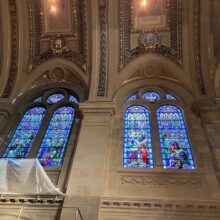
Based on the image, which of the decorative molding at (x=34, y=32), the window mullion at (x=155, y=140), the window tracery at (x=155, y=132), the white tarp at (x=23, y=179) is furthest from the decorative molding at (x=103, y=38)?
the white tarp at (x=23, y=179)

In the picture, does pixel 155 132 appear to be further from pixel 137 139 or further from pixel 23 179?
pixel 23 179

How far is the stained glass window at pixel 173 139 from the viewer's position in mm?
8039

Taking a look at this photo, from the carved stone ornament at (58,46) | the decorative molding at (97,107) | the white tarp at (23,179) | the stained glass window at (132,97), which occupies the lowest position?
the white tarp at (23,179)

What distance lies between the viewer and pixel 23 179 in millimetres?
6844

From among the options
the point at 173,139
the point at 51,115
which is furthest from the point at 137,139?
the point at 51,115

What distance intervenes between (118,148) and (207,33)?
537 centimetres

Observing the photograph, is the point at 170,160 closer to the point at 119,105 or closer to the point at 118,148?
the point at 118,148

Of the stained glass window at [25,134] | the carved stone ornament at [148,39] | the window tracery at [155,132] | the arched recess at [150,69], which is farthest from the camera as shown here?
the carved stone ornament at [148,39]

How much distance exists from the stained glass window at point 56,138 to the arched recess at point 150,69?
2504mm

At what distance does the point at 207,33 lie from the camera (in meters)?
10.5

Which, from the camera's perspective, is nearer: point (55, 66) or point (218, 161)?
point (218, 161)

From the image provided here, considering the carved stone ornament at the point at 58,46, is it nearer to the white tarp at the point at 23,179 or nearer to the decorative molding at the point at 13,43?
the decorative molding at the point at 13,43

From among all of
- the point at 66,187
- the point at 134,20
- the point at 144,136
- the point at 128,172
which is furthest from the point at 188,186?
the point at 134,20

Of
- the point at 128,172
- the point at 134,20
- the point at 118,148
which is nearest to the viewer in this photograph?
the point at 128,172
